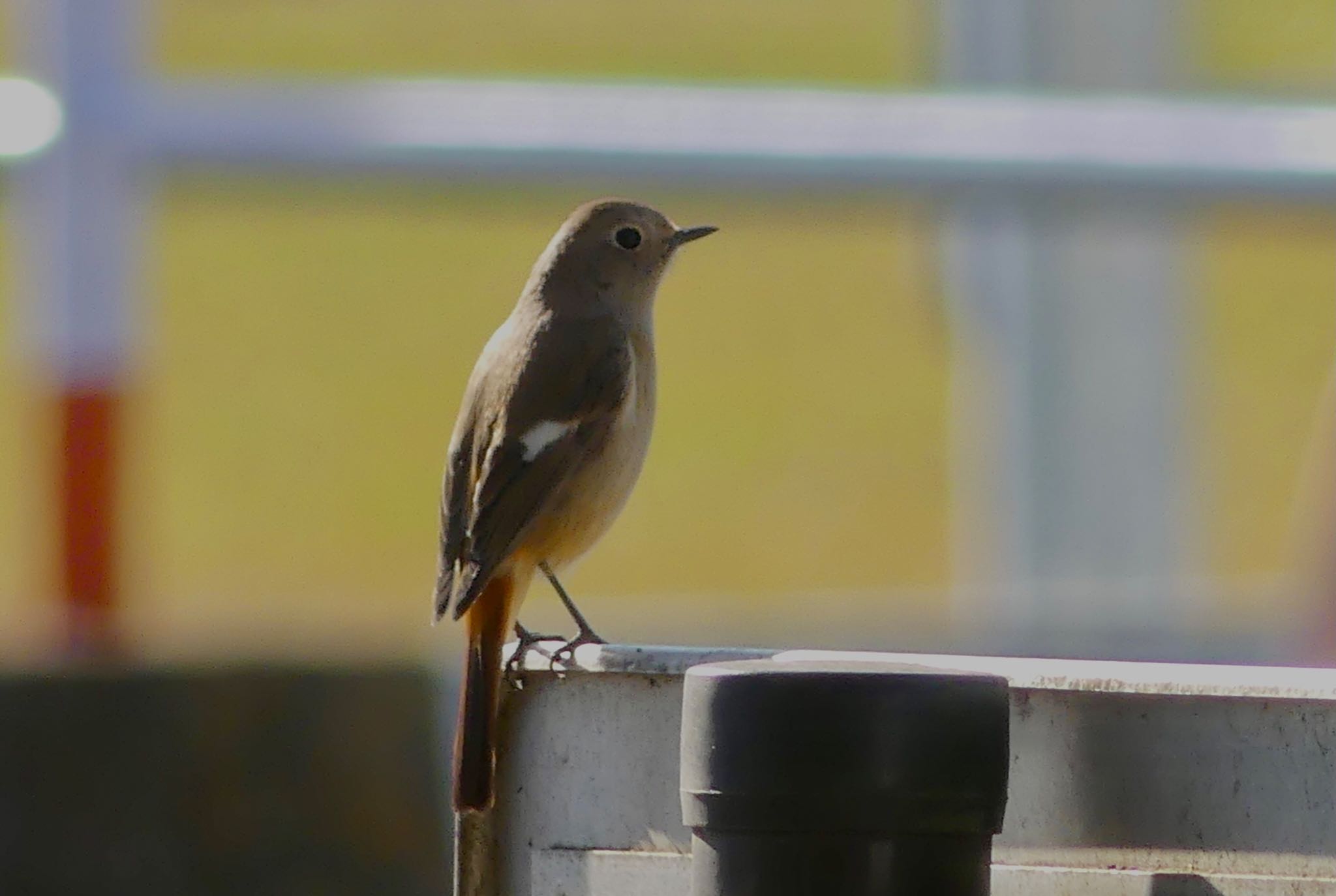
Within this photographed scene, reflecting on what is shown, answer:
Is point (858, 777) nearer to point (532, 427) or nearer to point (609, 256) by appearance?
point (532, 427)

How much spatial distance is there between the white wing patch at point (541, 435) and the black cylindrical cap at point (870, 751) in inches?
93.2

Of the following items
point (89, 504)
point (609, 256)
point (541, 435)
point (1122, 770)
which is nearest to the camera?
point (1122, 770)

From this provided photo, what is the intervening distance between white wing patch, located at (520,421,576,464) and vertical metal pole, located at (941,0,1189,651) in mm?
4480

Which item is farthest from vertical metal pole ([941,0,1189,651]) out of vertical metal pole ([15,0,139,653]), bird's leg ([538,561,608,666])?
bird's leg ([538,561,608,666])

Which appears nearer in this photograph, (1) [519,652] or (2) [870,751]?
(2) [870,751]

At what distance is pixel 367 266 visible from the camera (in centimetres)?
2498

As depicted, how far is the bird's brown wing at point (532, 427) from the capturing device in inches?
186

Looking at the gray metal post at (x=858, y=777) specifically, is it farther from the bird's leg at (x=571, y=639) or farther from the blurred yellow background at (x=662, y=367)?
the blurred yellow background at (x=662, y=367)

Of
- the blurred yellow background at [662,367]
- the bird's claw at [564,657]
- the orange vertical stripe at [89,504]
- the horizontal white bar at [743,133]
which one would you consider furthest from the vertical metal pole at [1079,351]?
the bird's claw at [564,657]

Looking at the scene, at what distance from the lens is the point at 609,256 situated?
5562 millimetres

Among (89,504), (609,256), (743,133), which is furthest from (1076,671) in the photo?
(743,133)

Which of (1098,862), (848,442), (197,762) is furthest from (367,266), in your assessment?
(1098,862)

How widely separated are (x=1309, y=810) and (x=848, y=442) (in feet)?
65.5

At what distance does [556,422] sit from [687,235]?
77cm
